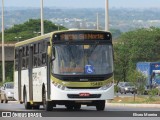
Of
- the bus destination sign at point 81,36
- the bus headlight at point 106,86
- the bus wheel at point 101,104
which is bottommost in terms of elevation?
the bus wheel at point 101,104

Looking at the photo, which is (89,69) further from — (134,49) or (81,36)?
(134,49)

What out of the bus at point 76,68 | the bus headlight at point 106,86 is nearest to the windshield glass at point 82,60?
the bus at point 76,68

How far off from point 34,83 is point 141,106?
29.9 feet

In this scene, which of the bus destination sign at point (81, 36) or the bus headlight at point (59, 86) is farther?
the bus destination sign at point (81, 36)

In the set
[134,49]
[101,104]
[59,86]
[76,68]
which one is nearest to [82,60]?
[76,68]

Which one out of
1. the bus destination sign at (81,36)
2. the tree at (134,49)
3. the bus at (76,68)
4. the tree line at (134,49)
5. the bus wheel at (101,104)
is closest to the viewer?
the bus at (76,68)

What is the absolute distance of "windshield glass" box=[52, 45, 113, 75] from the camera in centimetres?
3322

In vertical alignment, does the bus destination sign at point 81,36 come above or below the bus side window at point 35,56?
above

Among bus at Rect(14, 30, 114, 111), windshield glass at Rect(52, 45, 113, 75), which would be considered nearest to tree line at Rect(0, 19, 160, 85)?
bus at Rect(14, 30, 114, 111)

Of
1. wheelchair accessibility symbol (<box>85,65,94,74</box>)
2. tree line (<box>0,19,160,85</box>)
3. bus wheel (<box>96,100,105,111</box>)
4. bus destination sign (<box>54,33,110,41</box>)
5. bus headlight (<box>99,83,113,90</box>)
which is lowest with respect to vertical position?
tree line (<box>0,19,160,85</box>)

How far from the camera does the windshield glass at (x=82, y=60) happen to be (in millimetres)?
33219

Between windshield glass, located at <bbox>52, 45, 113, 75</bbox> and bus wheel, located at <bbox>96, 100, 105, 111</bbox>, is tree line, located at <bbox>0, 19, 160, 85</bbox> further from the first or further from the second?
windshield glass, located at <bbox>52, 45, 113, 75</bbox>

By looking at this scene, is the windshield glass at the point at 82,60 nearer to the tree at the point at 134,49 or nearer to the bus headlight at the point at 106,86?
the bus headlight at the point at 106,86

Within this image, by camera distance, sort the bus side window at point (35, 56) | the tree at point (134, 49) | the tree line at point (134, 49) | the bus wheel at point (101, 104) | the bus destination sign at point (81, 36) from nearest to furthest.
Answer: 1. the bus destination sign at point (81, 36)
2. the bus wheel at point (101, 104)
3. the bus side window at point (35, 56)
4. the tree line at point (134, 49)
5. the tree at point (134, 49)
